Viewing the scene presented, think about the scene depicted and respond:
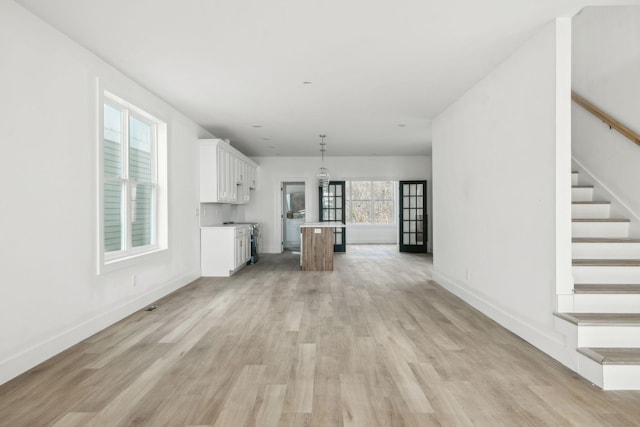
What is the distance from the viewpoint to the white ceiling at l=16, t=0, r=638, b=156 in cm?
281

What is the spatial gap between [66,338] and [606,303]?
14.2 feet

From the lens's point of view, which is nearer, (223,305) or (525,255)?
(525,255)

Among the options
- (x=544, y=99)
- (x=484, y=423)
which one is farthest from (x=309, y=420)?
(x=544, y=99)

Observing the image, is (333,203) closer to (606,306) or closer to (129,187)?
(129,187)

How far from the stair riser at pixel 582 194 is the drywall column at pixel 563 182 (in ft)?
5.06

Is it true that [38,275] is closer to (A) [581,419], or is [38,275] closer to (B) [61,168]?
(B) [61,168]

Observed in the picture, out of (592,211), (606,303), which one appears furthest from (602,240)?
(606,303)

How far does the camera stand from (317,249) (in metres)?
7.39

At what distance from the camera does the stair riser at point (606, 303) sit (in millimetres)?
2893

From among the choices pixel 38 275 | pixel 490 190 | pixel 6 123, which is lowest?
pixel 38 275

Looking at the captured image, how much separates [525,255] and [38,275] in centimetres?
401

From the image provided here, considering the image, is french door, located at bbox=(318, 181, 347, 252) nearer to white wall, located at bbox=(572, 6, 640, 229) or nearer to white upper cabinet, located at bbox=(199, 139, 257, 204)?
white upper cabinet, located at bbox=(199, 139, 257, 204)

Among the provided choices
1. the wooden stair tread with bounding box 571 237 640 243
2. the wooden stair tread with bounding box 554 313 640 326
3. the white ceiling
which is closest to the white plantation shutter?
the white ceiling

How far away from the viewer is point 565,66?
2.94m
